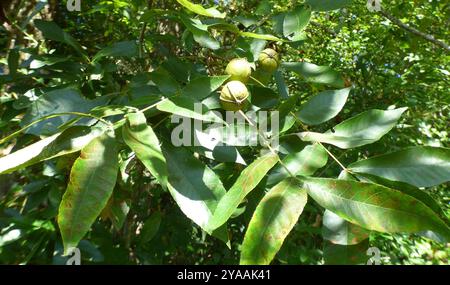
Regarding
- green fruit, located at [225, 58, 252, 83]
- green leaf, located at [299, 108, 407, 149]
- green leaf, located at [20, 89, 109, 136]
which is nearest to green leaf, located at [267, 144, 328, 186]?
green leaf, located at [299, 108, 407, 149]

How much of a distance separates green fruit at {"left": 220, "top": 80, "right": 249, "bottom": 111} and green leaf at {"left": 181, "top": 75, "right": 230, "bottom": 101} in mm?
65

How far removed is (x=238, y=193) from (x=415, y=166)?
0.29 m

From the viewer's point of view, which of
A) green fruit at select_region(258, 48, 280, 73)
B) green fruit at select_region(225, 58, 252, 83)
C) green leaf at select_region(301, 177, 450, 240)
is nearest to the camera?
green leaf at select_region(301, 177, 450, 240)

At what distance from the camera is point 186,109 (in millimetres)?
698

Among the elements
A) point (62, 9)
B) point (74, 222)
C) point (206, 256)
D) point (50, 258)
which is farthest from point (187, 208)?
point (62, 9)

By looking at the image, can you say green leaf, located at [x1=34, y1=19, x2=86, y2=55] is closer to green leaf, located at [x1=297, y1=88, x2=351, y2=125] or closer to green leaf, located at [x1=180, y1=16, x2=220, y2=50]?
green leaf, located at [x1=180, y1=16, x2=220, y2=50]

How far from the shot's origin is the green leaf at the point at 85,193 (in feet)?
1.79

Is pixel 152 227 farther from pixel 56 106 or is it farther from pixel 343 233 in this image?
pixel 343 233

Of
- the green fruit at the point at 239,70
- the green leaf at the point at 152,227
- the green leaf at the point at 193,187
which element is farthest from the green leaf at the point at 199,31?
the green leaf at the point at 152,227

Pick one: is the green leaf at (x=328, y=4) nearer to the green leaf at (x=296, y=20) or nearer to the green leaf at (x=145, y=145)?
the green leaf at (x=296, y=20)

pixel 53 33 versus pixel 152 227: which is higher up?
pixel 53 33

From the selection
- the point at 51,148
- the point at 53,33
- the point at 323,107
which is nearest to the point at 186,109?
the point at 51,148

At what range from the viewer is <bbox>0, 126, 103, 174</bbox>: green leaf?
1.91 feet
